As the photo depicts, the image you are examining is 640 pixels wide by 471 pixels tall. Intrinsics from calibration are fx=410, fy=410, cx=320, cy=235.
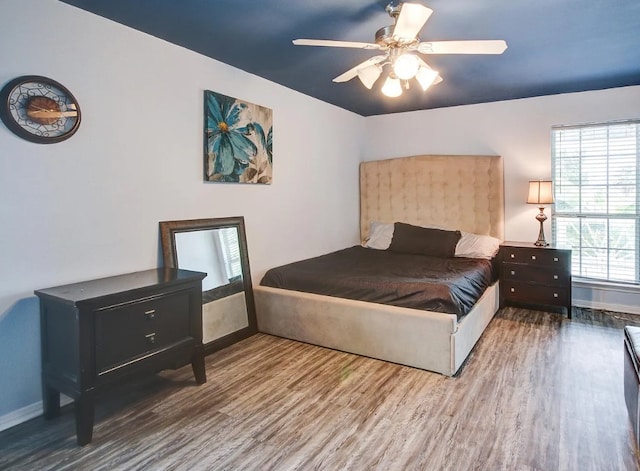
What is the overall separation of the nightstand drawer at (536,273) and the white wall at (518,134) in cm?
62

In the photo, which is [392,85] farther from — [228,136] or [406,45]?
[228,136]

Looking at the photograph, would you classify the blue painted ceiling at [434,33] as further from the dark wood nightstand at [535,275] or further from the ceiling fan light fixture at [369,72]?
the dark wood nightstand at [535,275]

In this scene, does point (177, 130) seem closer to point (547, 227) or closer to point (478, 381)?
point (478, 381)

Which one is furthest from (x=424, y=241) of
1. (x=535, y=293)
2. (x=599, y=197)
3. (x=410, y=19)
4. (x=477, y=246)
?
(x=410, y=19)

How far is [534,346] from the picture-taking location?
339cm

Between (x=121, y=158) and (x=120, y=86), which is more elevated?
(x=120, y=86)

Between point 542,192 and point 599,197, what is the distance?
678mm

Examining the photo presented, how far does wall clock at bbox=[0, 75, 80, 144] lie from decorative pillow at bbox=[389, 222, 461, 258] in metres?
3.40

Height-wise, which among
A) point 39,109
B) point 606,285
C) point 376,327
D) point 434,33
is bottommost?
point 376,327

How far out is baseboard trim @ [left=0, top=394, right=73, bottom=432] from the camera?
88.7 inches

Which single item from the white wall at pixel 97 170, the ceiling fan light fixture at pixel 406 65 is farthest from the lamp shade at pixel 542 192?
the white wall at pixel 97 170

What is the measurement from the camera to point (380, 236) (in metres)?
5.06

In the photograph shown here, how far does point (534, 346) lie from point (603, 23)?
2407mm

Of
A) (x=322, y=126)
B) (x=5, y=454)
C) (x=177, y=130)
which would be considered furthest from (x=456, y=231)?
(x=5, y=454)
